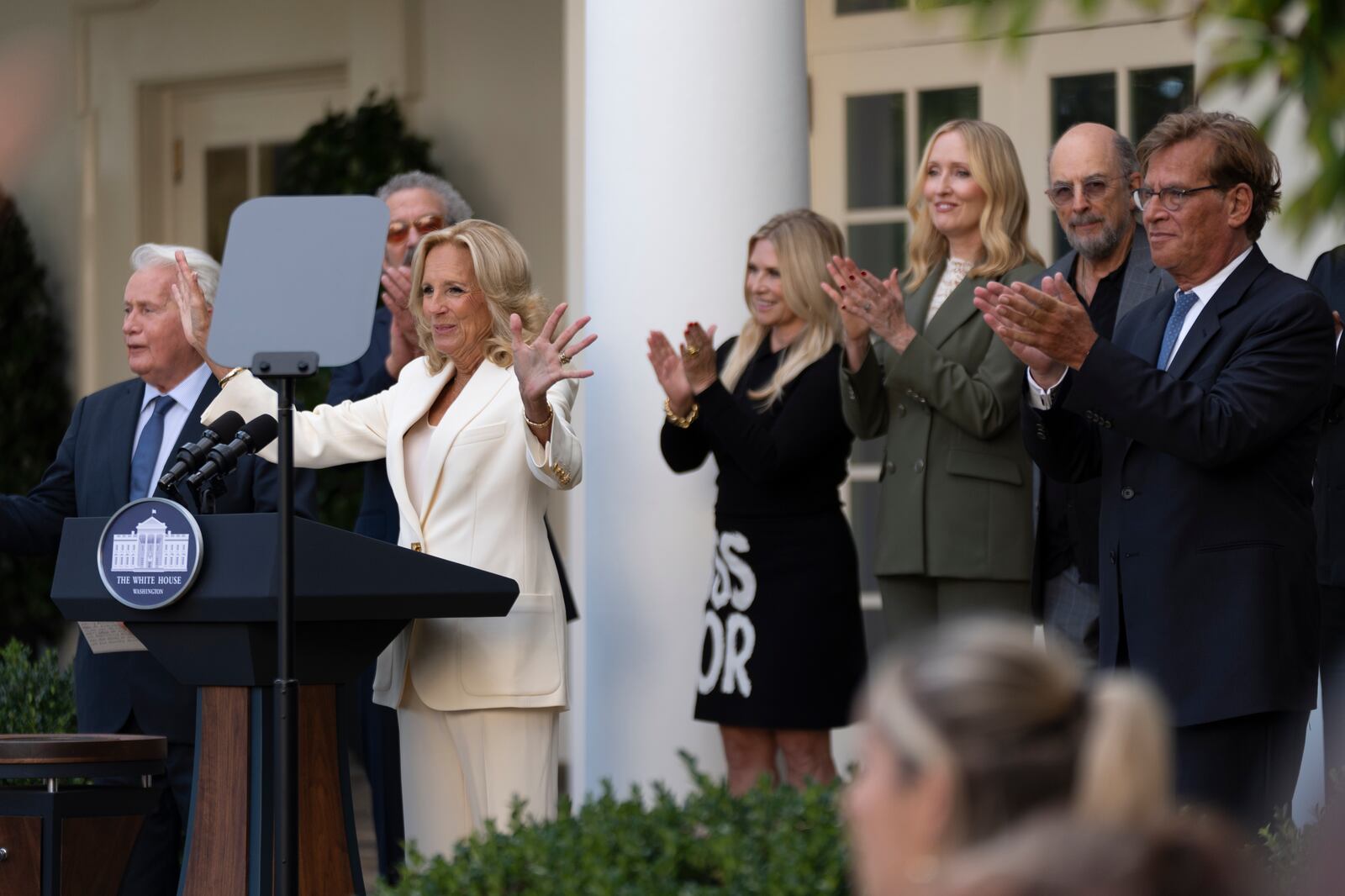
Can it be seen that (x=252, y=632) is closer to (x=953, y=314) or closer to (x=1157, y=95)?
(x=953, y=314)

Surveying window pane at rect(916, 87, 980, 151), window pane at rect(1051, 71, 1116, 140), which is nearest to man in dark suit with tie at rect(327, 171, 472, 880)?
window pane at rect(916, 87, 980, 151)

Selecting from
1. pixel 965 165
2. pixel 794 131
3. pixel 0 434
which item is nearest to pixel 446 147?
pixel 0 434

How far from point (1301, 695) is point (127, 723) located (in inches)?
112

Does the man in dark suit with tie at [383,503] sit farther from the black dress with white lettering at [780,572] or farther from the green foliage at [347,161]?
the green foliage at [347,161]

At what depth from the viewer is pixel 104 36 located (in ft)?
30.5

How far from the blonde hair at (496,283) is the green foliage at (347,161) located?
360cm

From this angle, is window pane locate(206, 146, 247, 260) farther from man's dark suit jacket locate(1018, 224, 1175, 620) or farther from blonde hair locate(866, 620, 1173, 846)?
blonde hair locate(866, 620, 1173, 846)

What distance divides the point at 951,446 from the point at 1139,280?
637 mm

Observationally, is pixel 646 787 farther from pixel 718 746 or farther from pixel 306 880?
pixel 306 880

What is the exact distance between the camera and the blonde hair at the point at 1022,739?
4.77 feet

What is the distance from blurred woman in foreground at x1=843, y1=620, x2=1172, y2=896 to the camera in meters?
1.46

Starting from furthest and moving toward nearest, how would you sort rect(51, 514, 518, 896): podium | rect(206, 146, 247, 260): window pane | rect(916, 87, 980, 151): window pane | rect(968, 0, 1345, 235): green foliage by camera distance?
rect(206, 146, 247, 260): window pane, rect(916, 87, 980, 151): window pane, rect(51, 514, 518, 896): podium, rect(968, 0, 1345, 235): green foliage

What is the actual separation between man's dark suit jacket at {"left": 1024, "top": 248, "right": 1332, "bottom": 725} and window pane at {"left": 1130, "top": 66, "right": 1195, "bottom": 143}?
10.4 ft

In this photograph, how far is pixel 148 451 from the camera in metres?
4.64
